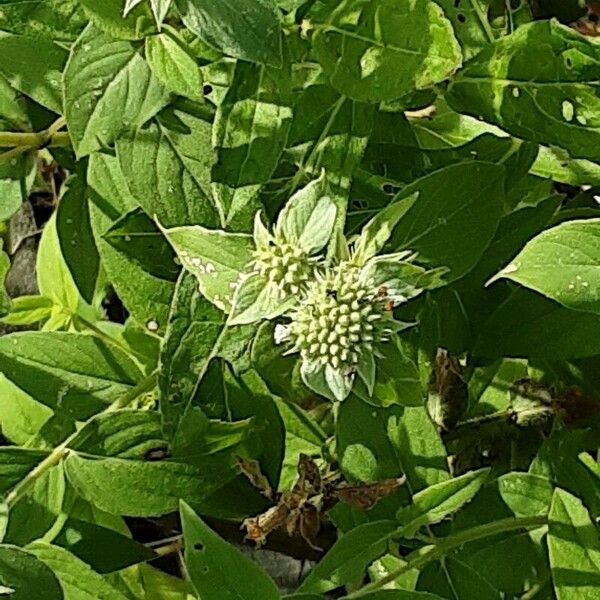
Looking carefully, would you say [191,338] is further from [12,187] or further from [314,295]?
[12,187]

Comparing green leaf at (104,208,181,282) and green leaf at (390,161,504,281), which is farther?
green leaf at (104,208,181,282)

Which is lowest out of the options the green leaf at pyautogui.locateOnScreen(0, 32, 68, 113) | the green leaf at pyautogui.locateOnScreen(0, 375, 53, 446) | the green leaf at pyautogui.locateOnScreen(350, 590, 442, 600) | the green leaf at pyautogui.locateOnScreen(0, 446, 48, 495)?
the green leaf at pyautogui.locateOnScreen(0, 375, 53, 446)

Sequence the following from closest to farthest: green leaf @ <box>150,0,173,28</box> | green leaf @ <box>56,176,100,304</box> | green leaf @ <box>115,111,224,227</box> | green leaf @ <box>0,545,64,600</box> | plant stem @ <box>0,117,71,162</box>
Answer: green leaf @ <box>150,0,173,28</box>, green leaf @ <box>0,545,64,600</box>, green leaf @ <box>115,111,224,227</box>, plant stem @ <box>0,117,71,162</box>, green leaf @ <box>56,176,100,304</box>

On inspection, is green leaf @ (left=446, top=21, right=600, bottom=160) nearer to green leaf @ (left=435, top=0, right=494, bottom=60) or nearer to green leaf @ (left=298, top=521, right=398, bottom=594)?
green leaf @ (left=435, top=0, right=494, bottom=60)

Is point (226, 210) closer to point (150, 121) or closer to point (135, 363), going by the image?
point (150, 121)

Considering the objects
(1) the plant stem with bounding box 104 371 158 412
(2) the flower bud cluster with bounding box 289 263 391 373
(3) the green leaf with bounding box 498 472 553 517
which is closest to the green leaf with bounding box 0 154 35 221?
(1) the plant stem with bounding box 104 371 158 412
